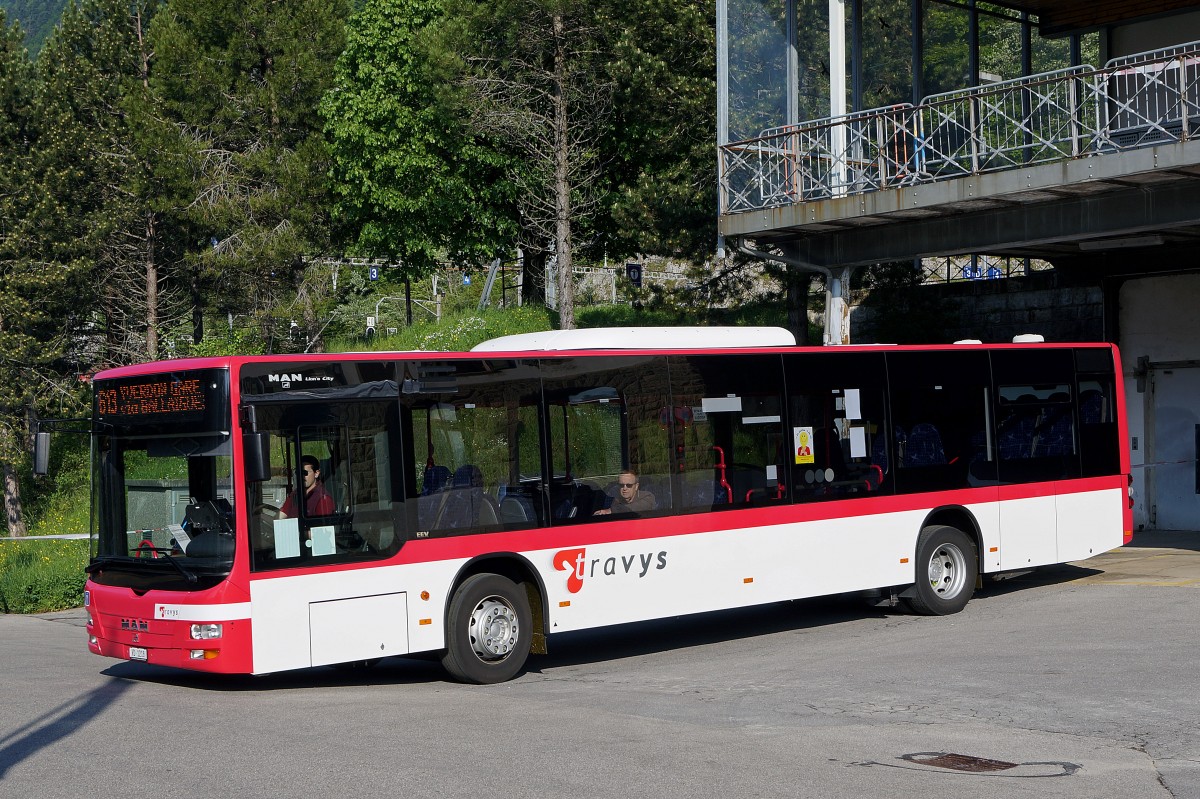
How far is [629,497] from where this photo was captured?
41.1 ft

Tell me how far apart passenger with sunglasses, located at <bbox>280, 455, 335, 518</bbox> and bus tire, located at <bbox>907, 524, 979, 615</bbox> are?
6.94 meters

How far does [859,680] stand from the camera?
438 inches

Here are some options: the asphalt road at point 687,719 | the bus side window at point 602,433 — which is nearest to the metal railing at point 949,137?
the asphalt road at point 687,719

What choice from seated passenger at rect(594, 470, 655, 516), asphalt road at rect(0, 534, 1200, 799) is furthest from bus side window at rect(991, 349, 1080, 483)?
seated passenger at rect(594, 470, 655, 516)

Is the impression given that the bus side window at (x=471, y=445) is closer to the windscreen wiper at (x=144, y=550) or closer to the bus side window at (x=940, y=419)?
the windscreen wiper at (x=144, y=550)

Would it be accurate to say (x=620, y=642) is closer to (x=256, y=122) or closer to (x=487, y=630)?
(x=487, y=630)

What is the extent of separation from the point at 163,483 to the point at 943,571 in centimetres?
844

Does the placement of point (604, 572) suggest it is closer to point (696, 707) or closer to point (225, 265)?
point (696, 707)

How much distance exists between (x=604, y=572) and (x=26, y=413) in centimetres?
3360

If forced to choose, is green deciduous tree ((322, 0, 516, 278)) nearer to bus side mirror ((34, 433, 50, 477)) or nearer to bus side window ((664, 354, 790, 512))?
bus side window ((664, 354, 790, 512))

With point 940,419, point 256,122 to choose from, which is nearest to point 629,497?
point 940,419

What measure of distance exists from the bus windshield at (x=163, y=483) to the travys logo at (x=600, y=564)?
3.00 metres

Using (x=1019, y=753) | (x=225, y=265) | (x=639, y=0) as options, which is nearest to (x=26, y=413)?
(x=225, y=265)

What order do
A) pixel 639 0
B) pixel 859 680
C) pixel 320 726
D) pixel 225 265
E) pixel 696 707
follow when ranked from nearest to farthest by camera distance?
pixel 320 726
pixel 696 707
pixel 859 680
pixel 639 0
pixel 225 265
